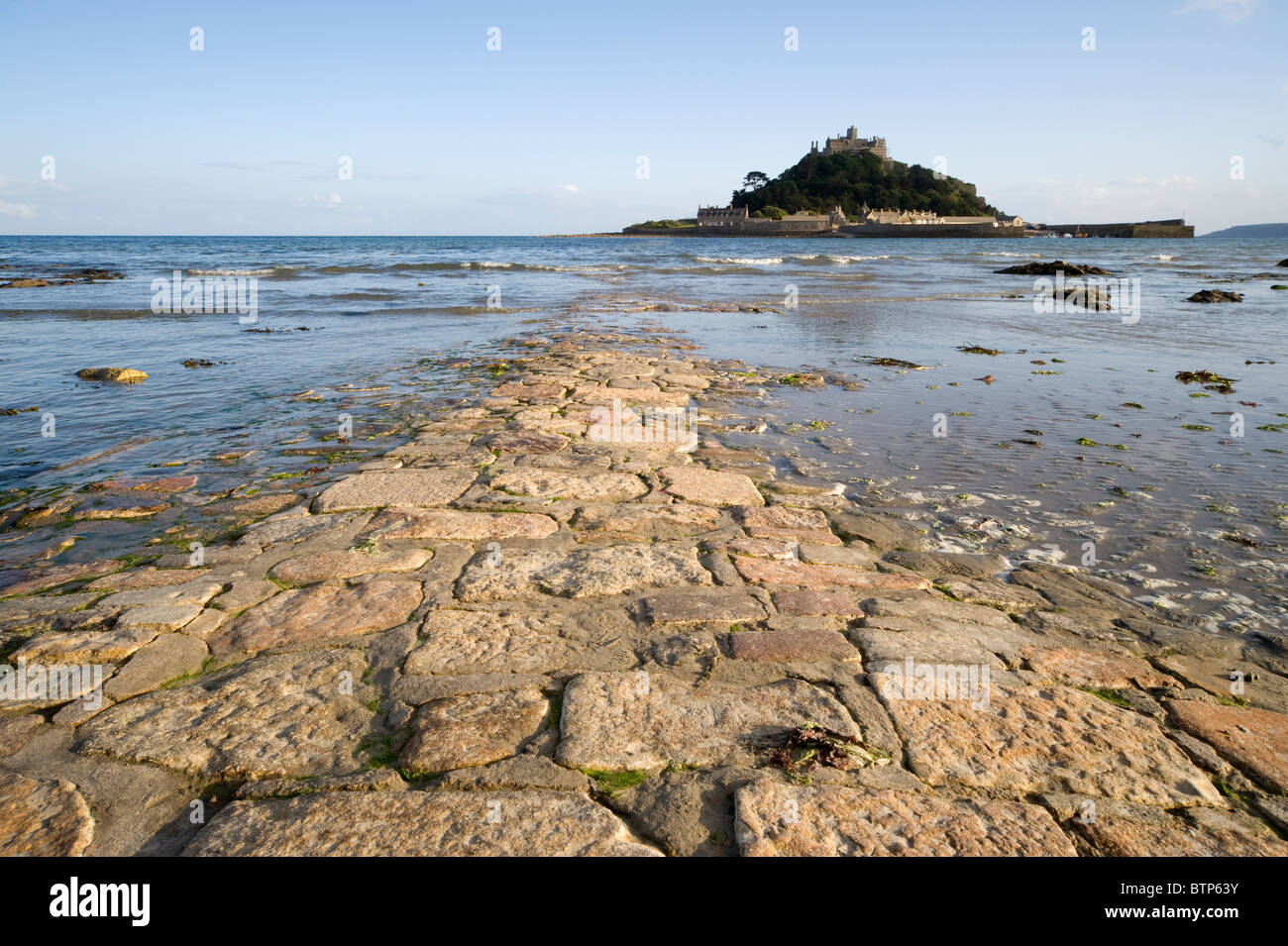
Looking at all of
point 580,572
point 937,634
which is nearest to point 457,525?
point 580,572

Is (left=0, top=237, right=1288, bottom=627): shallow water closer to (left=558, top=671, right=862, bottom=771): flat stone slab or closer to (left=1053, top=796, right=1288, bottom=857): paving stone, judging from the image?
(left=1053, top=796, right=1288, bottom=857): paving stone

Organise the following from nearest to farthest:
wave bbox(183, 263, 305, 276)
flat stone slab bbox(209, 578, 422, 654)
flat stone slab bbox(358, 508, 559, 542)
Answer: flat stone slab bbox(209, 578, 422, 654)
flat stone slab bbox(358, 508, 559, 542)
wave bbox(183, 263, 305, 276)

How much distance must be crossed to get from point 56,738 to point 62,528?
2.25 meters

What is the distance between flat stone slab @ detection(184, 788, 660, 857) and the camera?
1.68m

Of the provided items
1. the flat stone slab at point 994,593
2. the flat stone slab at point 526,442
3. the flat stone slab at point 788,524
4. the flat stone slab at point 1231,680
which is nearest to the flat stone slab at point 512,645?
the flat stone slab at point 788,524

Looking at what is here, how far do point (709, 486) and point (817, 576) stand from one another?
1237 millimetres

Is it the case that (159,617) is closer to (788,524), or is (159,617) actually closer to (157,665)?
(157,665)

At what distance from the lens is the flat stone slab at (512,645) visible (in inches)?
97.7

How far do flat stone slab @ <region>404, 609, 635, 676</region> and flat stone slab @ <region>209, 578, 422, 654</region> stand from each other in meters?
0.20

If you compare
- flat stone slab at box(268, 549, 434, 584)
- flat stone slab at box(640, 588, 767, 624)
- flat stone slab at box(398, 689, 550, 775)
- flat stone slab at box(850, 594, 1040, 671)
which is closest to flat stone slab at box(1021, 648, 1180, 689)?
flat stone slab at box(850, 594, 1040, 671)

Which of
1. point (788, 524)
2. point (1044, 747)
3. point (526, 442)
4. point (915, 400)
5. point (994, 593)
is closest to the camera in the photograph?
point (1044, 747)

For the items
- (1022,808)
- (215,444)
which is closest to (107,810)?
(1022,808)

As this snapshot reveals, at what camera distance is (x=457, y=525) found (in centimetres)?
373
